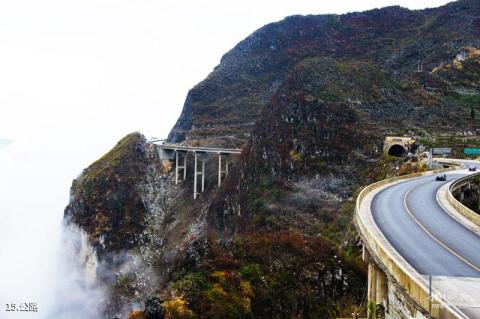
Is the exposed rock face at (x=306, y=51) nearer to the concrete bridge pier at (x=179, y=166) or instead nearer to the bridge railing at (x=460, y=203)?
the concrete bridge pier at (x=179, y=166)

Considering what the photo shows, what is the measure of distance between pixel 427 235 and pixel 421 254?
384 cm

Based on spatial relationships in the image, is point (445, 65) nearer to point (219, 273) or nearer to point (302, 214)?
point (302, 214)

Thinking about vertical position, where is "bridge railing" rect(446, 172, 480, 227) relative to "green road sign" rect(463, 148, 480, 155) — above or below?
below

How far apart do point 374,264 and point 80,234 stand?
7010 centimetres

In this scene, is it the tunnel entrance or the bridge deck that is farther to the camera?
the bridge deck

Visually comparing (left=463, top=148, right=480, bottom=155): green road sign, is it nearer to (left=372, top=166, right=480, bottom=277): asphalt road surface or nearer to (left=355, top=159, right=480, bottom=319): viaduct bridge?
(left=372, top=166, right=480, bottom=277): asphalt road surface

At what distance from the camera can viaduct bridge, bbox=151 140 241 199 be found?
87.6m

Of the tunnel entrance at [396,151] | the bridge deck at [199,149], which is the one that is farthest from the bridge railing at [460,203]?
the bridge deck at [199,149]

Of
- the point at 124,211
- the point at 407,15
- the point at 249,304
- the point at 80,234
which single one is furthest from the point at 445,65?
the point at 249,304

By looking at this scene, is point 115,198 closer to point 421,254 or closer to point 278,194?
point 278,194

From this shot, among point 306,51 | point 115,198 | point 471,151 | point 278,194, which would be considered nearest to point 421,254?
point 278,194

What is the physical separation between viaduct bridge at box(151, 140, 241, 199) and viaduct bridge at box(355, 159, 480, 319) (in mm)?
57485

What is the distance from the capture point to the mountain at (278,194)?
24641 mm

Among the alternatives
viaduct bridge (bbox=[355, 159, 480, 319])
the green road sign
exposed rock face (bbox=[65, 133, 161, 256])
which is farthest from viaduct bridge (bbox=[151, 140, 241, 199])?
viaduct bridge (bbox=[355, 159, 480, 319])
